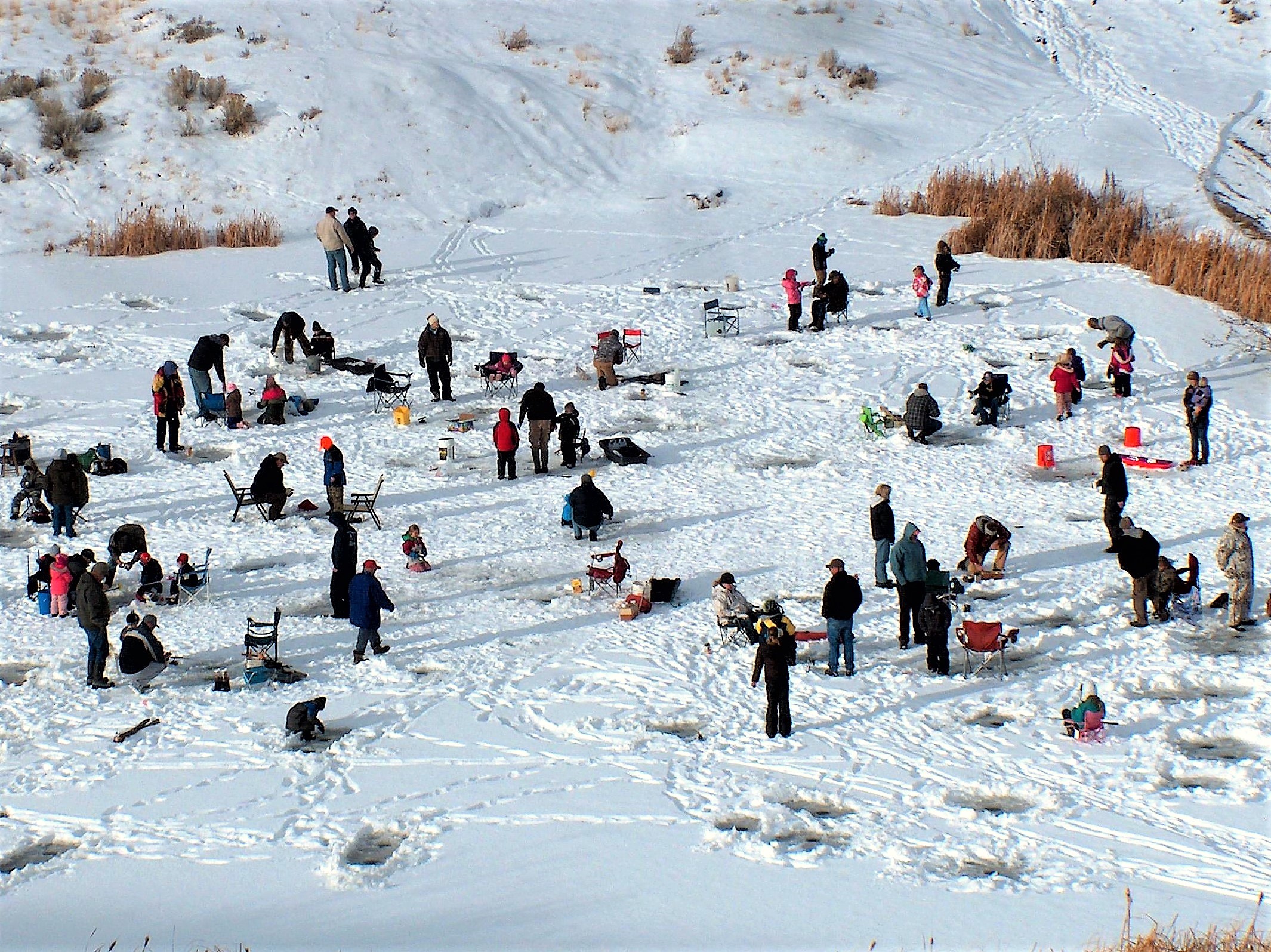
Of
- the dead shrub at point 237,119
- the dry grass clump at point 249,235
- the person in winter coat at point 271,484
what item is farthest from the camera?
the dead shrub at point 237,119

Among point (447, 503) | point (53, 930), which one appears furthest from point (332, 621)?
point (53, 930)

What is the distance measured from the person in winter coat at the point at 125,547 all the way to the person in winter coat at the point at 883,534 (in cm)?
862

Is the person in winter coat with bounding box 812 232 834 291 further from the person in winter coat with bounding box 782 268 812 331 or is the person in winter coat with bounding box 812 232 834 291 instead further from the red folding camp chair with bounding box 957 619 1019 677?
the red folding camp chair with bounding box 957 619 1019 677

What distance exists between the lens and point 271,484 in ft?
59.1

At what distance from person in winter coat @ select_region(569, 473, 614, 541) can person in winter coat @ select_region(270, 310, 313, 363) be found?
7.95 meters

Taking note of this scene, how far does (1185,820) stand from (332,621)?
353 inches

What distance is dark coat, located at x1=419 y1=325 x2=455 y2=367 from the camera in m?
21.7

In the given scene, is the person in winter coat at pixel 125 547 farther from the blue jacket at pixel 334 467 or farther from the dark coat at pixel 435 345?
the dark coat at pixel 435 345

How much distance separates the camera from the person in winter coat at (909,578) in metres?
14.5

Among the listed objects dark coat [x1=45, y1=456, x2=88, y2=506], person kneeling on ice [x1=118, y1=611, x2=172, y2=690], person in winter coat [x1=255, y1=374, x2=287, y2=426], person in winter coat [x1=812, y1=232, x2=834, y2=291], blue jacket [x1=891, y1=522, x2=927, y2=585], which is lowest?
person kneeling on ice [x1=118, y1=611, x2=172, y2=690]

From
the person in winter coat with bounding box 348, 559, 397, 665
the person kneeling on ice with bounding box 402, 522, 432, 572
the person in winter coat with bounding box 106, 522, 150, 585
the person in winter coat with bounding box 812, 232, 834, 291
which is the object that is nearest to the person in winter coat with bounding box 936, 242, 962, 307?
the person in winter coat with bounding box 812, 232, 834, 291

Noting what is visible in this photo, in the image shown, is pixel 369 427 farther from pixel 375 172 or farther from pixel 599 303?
pixel 375 172

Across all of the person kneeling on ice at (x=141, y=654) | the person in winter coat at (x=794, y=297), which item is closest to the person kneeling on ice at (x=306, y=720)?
the person kneeling on ice at (x=141, y=654)

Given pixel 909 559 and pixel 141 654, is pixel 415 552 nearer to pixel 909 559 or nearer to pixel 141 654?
pixel 141 654
